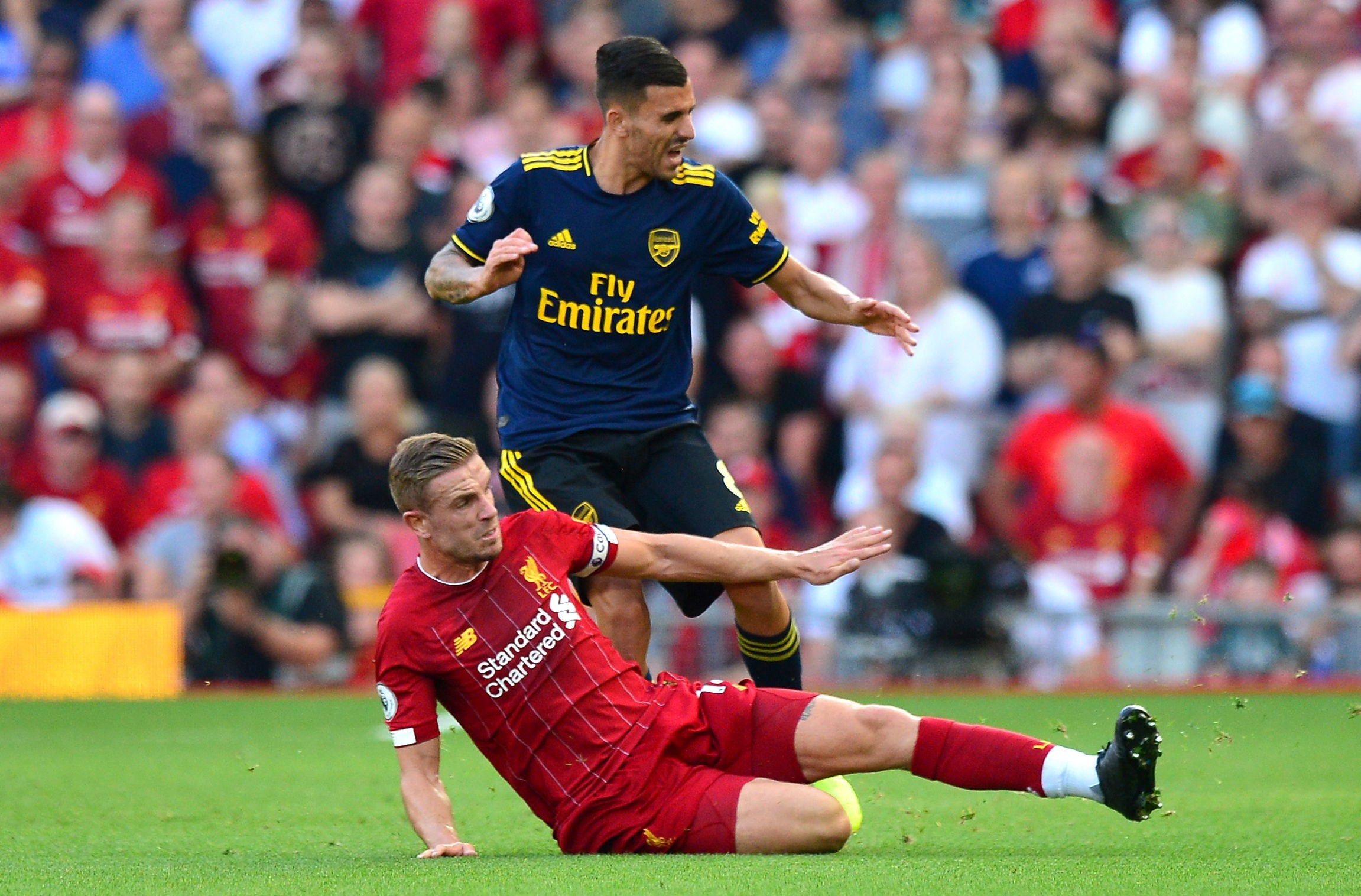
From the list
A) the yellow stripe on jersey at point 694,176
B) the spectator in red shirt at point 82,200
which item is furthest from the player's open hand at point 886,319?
the spectator in red shirt at point 82,200

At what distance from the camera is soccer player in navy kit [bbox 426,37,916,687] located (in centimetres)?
662

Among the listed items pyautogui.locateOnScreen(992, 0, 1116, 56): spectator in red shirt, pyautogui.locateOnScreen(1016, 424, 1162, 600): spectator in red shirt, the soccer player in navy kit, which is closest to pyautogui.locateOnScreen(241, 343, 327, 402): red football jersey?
pyautogui.locateOnScreen(1016, 424, 1162, 600): spectator in red shirt

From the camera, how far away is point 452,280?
641 cm

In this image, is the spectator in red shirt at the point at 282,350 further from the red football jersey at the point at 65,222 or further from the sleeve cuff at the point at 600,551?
the sleeve cuff at the point at 600,551

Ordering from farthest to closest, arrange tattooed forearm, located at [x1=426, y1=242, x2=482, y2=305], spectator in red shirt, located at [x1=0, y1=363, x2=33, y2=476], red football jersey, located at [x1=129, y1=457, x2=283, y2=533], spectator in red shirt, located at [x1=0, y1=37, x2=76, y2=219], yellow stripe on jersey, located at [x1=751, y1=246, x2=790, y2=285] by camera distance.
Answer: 1. spectator in red shirt, located at [x1=0, y1=37, x2=76, y2=219]
2. spectator in red shirt, located at [x1=0, y1=363, x2=33, y2=476]
3. red football jersey, located at [x1=129, y1=457, x2=283, y2=533]
4. yellow stripe on jersey, located at [x1=751, y1=246, x2=790, y2=285]
5. tattooed forearm, located at [x1=426, y1=242, x2=482, y2=305]

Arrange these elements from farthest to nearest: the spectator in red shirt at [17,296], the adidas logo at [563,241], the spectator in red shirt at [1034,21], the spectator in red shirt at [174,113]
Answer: the spectator in red shirt at [174,113], the spectator in red shirt at [1034,21], the spectator in red shirt at [17,296], the adidas logo at [563,241]

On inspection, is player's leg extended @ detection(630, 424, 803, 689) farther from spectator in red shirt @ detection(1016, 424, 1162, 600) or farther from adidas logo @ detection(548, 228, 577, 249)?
spectator in red shirt @ detection(1016, 424, 1162, 600)

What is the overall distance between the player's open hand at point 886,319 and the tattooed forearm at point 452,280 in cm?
131

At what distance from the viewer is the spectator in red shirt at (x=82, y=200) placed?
1328cm

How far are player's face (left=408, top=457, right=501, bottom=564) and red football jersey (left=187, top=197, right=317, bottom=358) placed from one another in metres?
8.03

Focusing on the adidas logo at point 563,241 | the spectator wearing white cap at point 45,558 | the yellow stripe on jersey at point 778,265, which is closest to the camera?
the adidas logo at point 563,241

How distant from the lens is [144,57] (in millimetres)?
14734

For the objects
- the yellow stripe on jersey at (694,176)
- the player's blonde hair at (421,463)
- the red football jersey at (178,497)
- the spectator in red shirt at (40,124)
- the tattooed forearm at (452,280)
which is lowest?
the player's blonde hair at (421,463)

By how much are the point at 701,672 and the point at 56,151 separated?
5.88 metres
